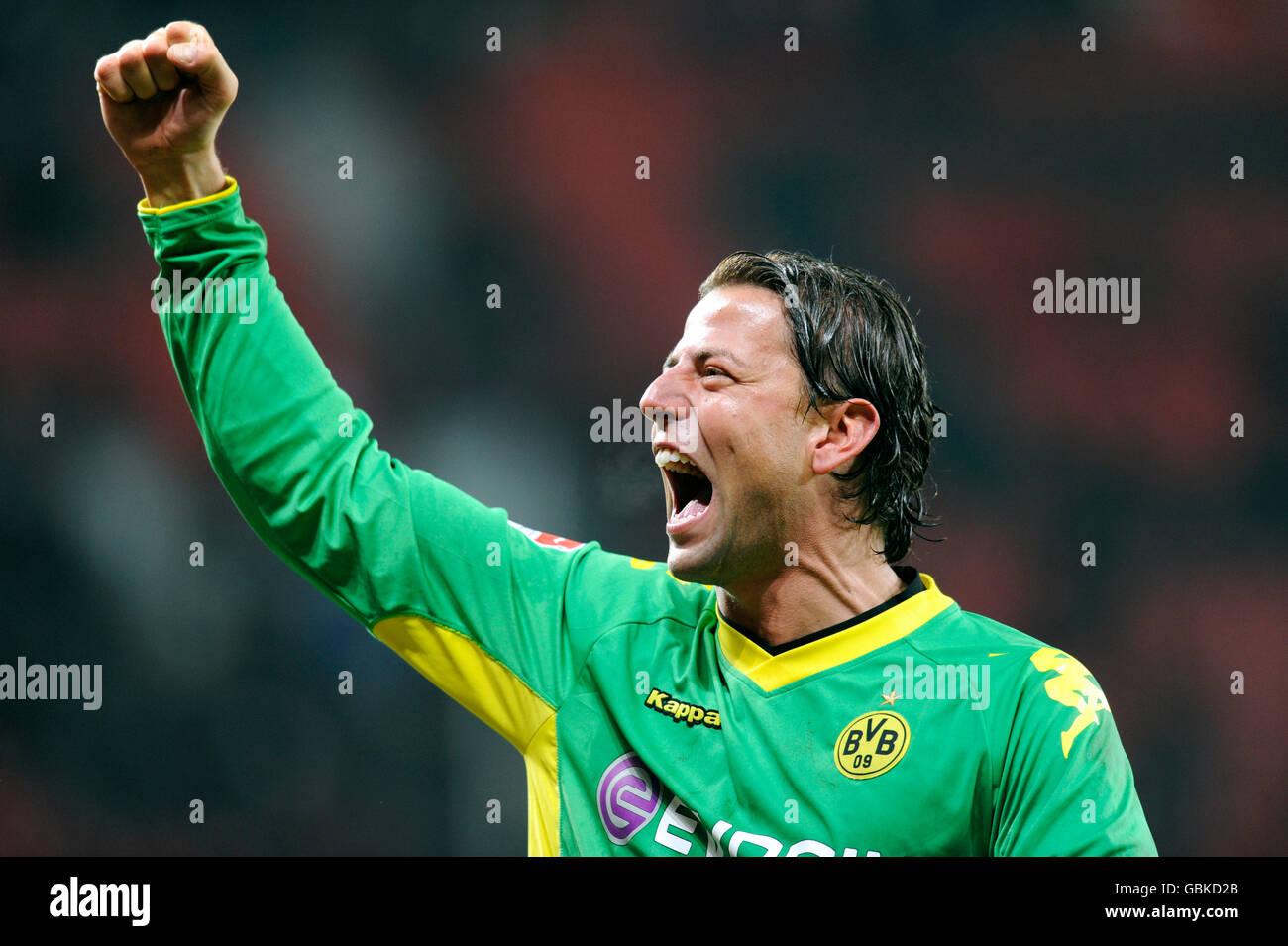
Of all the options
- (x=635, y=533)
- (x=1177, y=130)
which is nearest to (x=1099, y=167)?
(x=1177, y=130)

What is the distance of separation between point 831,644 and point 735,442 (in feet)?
1.38

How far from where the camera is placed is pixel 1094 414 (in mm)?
4875

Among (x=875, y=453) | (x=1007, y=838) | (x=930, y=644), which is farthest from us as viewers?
(x=875, y=453)

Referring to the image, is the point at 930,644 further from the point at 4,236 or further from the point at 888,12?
the point at 4,236

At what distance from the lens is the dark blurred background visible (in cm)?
470

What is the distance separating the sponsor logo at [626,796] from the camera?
92.7 inches

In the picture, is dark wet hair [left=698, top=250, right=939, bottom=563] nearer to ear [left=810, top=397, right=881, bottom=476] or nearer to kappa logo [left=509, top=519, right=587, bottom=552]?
ear [left=810, top=397, right=881, bottom=476]

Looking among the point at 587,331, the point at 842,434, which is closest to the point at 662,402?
the point at 842,434

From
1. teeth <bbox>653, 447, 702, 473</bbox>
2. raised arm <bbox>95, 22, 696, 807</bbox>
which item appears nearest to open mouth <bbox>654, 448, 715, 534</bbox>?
teeth <bbox>653, 447, 702, 473</bbox>

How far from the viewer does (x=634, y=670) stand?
8.18ft

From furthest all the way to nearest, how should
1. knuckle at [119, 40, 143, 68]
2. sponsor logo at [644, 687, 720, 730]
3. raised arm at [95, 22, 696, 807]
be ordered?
sponsor logo at [644, 687, 720, 730]
raised arm at [95, 22, 696, 807]
knuckle at [119, 40, 143, 68]

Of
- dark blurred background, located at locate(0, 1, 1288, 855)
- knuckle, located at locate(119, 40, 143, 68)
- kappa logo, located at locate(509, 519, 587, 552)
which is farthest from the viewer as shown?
dark blurred background, located at locate(0, 1, 1288, 855)

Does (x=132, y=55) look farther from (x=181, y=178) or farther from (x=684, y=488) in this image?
(x=684, y=488)

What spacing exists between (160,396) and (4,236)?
841 mm
